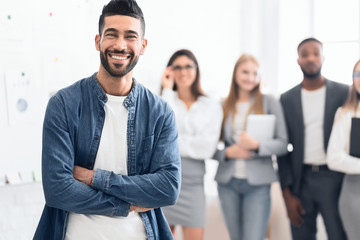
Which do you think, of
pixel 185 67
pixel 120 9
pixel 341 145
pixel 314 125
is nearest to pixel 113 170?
pixel 120 9

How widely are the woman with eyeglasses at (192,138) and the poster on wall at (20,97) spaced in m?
0.83

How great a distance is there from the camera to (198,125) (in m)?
2.52

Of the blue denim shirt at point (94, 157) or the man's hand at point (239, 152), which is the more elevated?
the blue denim shirt at point (94, 157)

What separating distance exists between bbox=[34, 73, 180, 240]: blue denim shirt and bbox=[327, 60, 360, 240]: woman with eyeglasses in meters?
1.13

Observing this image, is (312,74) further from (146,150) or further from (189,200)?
(146,150)

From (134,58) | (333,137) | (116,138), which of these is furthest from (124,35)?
(333,137)

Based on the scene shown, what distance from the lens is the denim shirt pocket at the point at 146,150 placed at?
1449mm

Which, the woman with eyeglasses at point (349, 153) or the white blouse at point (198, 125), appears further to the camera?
the white blouse at point (198, 125)

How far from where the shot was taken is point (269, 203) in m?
2.56

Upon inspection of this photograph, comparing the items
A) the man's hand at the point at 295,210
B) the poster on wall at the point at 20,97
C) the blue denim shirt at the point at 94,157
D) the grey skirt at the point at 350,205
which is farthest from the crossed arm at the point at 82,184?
the man's hand at the point at 295,210

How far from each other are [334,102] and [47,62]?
176 centimetres

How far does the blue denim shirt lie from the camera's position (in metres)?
1.33

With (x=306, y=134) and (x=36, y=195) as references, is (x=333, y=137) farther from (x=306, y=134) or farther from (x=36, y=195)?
(x=36, y=195)

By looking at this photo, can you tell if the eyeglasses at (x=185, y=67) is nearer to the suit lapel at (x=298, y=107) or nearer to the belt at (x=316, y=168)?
the suit lapel at (x=298, y=107)
